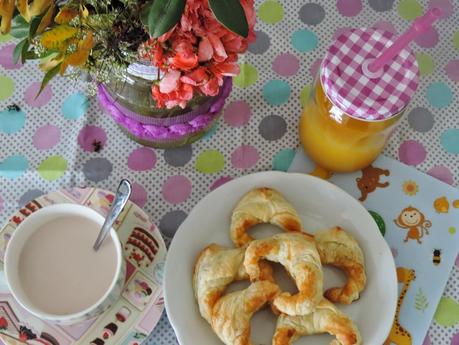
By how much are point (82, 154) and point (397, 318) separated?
23.6 inches

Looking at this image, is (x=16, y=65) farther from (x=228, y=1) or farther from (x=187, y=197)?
(x=228, y=1)

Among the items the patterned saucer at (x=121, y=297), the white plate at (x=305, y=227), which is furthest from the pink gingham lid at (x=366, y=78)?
the patterned saucer at (x=121, y=297)

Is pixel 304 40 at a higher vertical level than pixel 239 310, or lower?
higher

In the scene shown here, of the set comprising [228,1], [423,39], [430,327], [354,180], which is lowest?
[430,327]

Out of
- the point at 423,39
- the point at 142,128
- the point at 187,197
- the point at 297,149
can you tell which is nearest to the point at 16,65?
the point at 142,128

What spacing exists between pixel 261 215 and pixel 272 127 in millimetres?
206

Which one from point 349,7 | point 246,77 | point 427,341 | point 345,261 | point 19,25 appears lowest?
point 427,341

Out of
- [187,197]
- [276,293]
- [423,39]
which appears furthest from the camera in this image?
[423,39]

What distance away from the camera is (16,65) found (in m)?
1.07

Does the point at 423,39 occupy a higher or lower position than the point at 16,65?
higher

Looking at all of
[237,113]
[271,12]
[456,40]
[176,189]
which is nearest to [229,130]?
[237,113]

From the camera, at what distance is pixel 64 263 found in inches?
33.4

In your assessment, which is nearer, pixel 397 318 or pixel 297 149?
pixel 397 318

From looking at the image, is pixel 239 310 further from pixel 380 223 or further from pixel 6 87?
pixel 6 87
